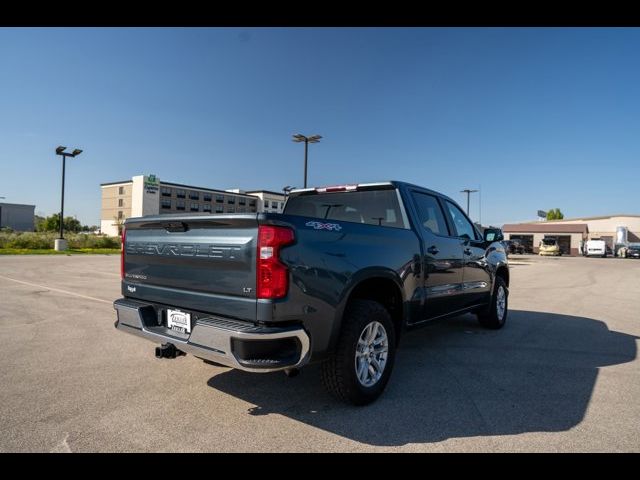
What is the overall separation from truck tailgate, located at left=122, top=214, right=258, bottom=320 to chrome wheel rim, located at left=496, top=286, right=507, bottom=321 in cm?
477

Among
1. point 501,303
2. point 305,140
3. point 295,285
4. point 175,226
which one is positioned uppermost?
point 305,140

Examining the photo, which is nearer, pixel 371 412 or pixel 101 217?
pixel 371 412

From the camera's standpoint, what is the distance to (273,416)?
10.3ft

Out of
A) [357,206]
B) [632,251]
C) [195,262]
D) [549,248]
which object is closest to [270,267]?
[195,262]

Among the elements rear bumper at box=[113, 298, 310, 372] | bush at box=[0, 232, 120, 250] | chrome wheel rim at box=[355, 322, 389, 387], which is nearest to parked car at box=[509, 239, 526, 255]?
bush at box=[0, 232, 120, 250]

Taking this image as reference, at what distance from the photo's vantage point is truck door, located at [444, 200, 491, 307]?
17.1 feet

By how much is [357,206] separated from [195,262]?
6.59 feet

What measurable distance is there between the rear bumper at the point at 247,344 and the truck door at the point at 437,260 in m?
1.94

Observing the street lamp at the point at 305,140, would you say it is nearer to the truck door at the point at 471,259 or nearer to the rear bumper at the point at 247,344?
the truck door at the point at 471,259

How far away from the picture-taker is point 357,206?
452cm

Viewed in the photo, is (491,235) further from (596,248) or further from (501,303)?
(596,248)

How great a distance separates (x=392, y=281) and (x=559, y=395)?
1765 millimetres

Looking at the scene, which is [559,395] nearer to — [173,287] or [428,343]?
[428,343]
